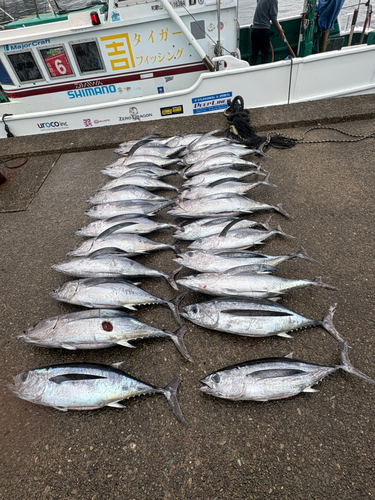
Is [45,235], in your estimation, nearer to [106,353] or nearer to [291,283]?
[106,353]

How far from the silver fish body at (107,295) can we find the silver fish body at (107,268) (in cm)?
13

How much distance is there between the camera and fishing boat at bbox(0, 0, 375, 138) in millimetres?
6000

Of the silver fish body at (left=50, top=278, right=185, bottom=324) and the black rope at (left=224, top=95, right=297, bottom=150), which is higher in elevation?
the silver fish body at (left=50, top=278, right=185, bottom=324)

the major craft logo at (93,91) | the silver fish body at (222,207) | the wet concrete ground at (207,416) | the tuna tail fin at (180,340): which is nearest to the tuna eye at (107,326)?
the wet concrete ground at (207,416)

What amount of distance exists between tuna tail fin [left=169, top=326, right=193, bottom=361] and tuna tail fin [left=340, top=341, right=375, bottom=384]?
1062 mm

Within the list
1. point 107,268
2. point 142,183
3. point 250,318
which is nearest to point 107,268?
point 107,268

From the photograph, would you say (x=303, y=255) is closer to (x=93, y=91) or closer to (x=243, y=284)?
(x=243, y=284)

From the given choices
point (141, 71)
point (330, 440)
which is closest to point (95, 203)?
point (330, 440)

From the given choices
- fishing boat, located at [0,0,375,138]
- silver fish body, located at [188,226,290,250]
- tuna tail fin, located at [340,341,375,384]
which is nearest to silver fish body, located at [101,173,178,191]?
silver fish body, located at [188,226,290,250]

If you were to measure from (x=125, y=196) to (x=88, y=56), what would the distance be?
16.6 ft

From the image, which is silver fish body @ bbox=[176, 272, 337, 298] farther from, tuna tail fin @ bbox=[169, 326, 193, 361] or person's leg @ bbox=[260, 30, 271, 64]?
person's leg @ bbox=[260, 30, 271, 64]

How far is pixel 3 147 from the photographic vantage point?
543 cm

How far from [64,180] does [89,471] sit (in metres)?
3.86

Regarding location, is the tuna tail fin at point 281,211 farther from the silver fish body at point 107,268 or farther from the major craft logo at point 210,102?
the major craft logo at point 210,102
